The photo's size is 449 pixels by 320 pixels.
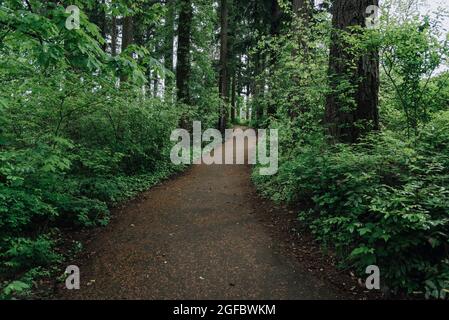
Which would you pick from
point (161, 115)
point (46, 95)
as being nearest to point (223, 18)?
point (161, 115)

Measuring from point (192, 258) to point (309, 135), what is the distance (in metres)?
3.55

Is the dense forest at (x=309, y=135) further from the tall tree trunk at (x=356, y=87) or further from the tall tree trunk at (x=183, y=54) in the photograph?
the tall tree trunk at (x=183, y=54)

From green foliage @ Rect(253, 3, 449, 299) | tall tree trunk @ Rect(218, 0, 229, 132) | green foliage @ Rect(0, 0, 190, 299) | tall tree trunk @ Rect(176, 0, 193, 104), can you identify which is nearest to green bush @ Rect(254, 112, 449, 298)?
green foliage @ Rect(253, 3, 449, 299)

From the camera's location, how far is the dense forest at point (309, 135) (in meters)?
3.45

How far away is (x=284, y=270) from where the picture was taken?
4.14 metres

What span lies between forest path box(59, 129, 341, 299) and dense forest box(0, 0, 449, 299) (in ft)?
1.78

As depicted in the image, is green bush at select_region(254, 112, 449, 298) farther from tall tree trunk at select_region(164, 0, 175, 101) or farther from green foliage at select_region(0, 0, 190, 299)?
tall tree trunk at select_region(164, 0, 175, 101)

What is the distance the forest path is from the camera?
3.66 metres

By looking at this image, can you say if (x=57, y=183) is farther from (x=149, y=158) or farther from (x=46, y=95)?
(x=149, y=158)

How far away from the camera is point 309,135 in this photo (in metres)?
6.36

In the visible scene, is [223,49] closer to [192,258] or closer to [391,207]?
[192,258]

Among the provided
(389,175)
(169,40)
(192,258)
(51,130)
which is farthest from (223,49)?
(192,258)

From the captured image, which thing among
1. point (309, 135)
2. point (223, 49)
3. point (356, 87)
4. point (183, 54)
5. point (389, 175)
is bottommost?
point (389, 175)

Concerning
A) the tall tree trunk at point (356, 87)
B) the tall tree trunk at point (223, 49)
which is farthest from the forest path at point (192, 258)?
the tall tree trunk at point (223, 49)
